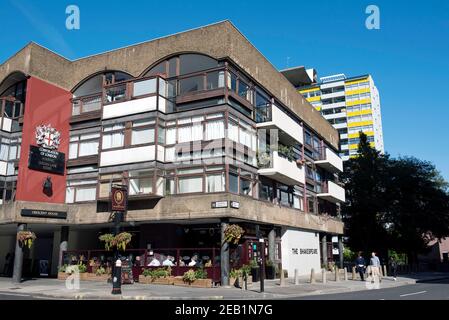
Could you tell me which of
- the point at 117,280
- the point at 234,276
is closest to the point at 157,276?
the point at 234,276

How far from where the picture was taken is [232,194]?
2341 centimetres

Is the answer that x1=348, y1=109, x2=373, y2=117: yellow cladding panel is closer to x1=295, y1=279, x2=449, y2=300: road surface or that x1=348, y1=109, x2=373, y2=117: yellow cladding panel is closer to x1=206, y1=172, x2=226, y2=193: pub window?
x1=206, y1=172, x2=226, y2=193: pub window

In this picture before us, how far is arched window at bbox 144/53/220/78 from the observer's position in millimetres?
26469

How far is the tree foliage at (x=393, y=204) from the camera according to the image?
4616 cm

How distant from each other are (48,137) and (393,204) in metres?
36.6

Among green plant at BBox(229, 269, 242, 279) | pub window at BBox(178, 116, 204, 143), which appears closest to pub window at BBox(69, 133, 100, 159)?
pub window at BBox(178, 116, 204, 143)

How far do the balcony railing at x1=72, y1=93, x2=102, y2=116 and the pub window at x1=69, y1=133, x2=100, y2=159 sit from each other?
72.8 inches

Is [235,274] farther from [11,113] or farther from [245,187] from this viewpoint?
[11,113]

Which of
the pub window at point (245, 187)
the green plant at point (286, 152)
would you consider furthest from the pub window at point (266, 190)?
the green plant at point (286, 152)

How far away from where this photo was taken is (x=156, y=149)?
25.1 metres

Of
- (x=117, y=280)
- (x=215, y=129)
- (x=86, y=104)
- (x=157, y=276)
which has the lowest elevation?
(x=157, y=276)

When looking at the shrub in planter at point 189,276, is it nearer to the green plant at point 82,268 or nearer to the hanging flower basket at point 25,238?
the green plant at point 82,268

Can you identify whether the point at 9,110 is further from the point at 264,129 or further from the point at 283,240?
the point at 283,240
